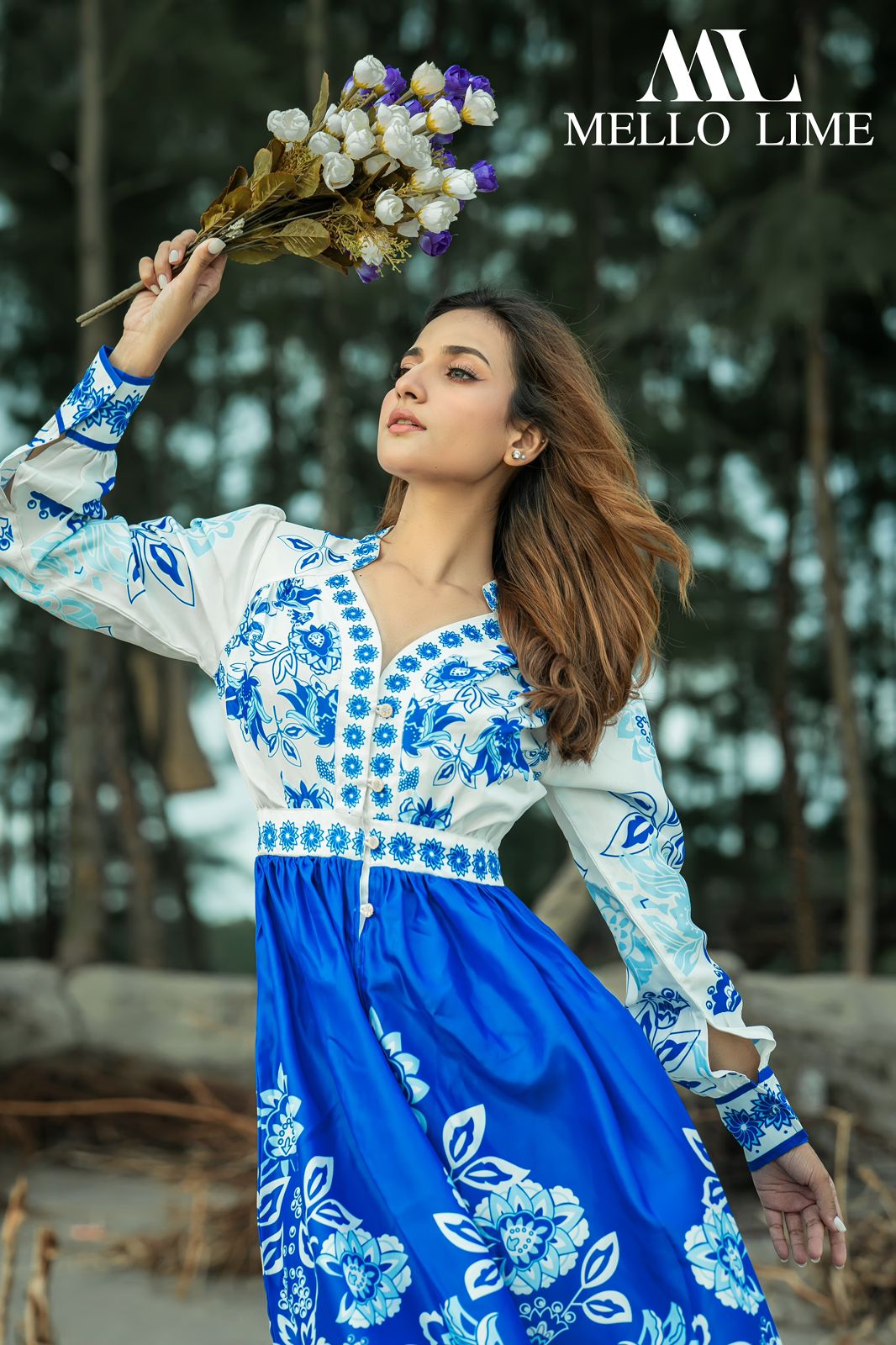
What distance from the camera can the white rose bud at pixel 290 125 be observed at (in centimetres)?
182

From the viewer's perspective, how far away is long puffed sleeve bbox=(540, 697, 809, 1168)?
6.40 ft

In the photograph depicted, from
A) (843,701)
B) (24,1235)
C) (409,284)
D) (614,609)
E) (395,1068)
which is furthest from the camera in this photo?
(409,284)

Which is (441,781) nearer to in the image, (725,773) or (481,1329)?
(481,1329)

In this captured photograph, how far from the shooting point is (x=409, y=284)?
10.6 metres

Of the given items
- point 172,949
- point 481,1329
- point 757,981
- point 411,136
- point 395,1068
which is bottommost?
point 172,949

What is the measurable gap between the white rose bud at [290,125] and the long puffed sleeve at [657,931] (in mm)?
861

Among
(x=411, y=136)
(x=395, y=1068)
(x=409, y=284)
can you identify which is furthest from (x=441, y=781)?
(x=409, y=284)

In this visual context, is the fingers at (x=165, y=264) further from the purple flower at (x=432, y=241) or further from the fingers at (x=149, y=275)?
the purple flower at (x=432, y=241)

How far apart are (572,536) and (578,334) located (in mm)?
3524

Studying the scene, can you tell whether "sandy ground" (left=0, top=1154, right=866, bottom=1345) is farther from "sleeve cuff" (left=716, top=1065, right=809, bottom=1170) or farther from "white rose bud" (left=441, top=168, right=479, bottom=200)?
"white rose bud" (left=441, top=168, right=479, bottom=200)

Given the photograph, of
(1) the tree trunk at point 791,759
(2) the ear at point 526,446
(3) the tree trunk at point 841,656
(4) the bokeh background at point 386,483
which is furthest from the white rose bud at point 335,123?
(1) the tree trunk at point 791,759

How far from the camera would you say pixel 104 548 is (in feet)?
6.12

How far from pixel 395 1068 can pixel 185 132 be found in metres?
8.23

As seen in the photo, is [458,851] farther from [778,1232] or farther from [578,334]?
[578,334]
